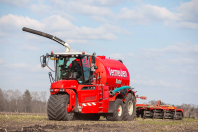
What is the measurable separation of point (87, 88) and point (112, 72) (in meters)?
3.20

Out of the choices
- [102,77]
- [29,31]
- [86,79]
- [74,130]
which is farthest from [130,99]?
[74,130]

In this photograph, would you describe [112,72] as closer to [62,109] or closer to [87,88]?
[87,88]

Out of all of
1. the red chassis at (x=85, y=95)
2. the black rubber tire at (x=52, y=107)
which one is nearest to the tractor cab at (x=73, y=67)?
the red chassis at (x=85, y=95)

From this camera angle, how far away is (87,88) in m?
16.3

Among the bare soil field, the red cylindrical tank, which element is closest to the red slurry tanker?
the red cylindrical tank

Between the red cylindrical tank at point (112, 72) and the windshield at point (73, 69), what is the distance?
1.81 metres

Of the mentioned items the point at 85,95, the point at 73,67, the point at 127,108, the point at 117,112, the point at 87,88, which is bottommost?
the point at 117,112

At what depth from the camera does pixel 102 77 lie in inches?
711

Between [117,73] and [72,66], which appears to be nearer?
[72,66]

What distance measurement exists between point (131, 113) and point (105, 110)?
4.04 meters

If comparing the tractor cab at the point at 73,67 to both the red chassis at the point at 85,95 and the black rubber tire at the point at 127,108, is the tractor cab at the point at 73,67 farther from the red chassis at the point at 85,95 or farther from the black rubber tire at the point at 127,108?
the black rubber tire at the point at 127,108

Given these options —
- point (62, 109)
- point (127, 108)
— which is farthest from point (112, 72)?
point (62, 109)

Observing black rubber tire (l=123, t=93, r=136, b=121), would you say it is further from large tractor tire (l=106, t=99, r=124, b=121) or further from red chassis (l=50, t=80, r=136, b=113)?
red chassis (l=50, t=80, r=136, b=113)

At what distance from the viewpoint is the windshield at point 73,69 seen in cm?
1612
